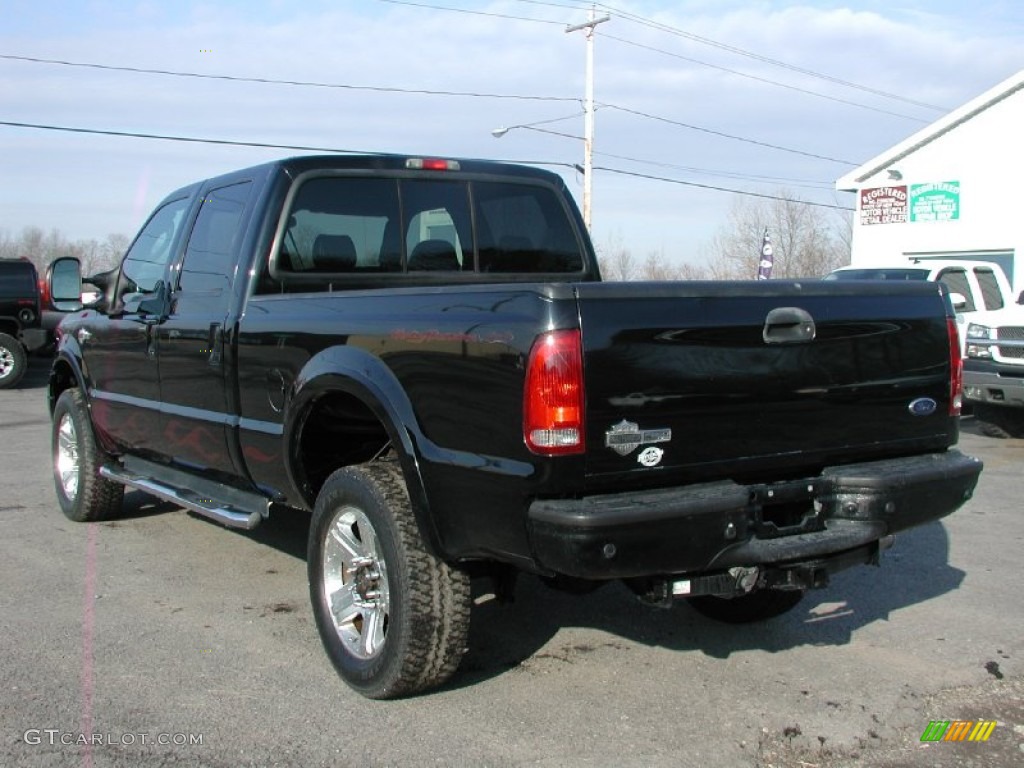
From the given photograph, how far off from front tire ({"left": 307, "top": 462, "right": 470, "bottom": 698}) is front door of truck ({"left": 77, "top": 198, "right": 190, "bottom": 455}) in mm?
1948

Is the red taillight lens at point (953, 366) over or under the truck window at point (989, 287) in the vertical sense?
under

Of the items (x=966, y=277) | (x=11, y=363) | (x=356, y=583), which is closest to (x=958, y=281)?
(x=966, y=277)

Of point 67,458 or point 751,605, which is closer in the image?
point 751,605

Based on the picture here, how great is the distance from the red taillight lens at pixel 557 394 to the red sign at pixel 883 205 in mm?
21997

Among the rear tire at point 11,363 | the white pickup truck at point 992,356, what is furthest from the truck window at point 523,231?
the rear tire at point 11,363

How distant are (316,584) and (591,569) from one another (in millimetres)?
1498

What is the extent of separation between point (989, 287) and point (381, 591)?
37.2 ft

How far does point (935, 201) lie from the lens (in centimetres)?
2241

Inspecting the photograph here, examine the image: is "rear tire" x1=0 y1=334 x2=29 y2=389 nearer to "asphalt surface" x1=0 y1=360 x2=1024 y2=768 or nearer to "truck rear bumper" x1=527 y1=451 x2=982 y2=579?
"asphalt surface" x1=0 y1=360 x2=1024 y2=768

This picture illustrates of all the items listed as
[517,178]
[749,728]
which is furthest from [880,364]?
[517,178]

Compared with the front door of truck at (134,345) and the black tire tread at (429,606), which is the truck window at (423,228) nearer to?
the front door of truck at (134,345)

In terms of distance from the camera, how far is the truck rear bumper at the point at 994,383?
416 inches

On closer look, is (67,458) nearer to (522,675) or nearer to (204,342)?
(204,342)

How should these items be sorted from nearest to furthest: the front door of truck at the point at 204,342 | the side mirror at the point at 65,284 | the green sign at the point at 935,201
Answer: the front door of truck at the point at 204,342, the side mirror at the point at 65,284, the green sign at the point at 935,201
